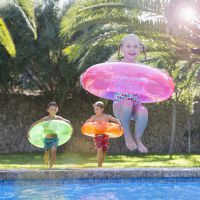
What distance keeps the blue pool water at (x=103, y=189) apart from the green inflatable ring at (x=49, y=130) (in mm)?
1586

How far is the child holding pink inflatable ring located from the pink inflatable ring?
0.13 m

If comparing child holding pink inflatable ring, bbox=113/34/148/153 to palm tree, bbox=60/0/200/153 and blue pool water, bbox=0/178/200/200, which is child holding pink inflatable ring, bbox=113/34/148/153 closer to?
blue pool water, bbox=0/178/200/200

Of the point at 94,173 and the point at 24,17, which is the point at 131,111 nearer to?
the point at 94,173

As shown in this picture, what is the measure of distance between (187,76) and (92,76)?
635 cm

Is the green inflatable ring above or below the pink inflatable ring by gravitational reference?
below

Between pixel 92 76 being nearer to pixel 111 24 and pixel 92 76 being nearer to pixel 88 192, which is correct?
pixel 88 192

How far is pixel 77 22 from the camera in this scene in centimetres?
1155

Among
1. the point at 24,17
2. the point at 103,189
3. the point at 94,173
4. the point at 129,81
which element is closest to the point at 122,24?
the point at 24,17

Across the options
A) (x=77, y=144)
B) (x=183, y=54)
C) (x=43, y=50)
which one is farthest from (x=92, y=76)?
(x=77, y=144)

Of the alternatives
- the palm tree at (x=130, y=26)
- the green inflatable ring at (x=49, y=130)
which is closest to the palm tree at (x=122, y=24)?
the palm tree at (x=130, y=26)

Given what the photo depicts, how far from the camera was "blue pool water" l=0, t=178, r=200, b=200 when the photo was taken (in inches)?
290

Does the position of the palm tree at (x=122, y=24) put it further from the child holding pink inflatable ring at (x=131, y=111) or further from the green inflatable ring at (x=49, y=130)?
the child holding pink inflatable ring at (x=131, y=111)

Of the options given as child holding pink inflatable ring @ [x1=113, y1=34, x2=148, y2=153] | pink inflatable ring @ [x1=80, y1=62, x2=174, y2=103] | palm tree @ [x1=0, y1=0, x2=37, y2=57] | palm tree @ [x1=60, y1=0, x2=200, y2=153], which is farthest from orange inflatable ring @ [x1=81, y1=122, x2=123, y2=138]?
palm tree @ [x1=0, y1=0, x2=37, y2=57]

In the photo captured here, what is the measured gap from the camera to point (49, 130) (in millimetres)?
9375
